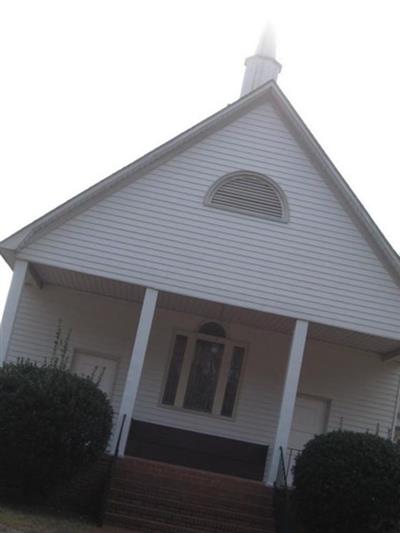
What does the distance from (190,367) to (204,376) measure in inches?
15.2

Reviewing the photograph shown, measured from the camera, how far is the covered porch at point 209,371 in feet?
64.3

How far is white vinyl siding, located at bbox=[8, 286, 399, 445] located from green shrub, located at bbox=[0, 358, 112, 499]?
14.5 ft

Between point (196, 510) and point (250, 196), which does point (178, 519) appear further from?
point (250, 196)

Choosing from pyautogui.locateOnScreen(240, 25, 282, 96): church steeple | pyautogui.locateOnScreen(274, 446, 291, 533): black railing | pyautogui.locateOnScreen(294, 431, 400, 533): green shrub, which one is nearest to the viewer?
pyautogui.locateOnScreen(294, 431, 400, 533): green shrub

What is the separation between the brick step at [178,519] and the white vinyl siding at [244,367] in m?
4.28

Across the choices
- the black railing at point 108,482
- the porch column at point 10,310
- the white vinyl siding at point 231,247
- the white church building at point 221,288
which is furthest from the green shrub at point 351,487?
the porch column at point 10,310

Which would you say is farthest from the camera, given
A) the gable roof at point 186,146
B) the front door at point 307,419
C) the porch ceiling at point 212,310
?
the front door at point 307,419

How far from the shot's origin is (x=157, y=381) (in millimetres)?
20000

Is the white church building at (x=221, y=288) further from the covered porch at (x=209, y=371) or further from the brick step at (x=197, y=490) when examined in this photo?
the brick step at (x=197, y=490)

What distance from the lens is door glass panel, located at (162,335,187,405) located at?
789 inches

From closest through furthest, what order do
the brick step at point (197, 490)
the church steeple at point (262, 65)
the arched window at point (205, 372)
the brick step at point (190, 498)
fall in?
the brick step at point (190, 498), the brick step at point (197, 490), the arched window at point (205, 372), the church steeple at point (262, 65)

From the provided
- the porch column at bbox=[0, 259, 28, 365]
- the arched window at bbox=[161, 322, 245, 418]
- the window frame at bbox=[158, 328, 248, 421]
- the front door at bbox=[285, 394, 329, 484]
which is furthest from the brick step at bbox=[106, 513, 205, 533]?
the front door at bbox=[285, 394, 329, 484]

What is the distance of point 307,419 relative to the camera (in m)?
20.4

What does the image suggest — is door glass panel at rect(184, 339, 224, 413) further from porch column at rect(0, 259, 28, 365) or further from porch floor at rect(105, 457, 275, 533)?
porch column at rect(0, 259, 28, 365)
